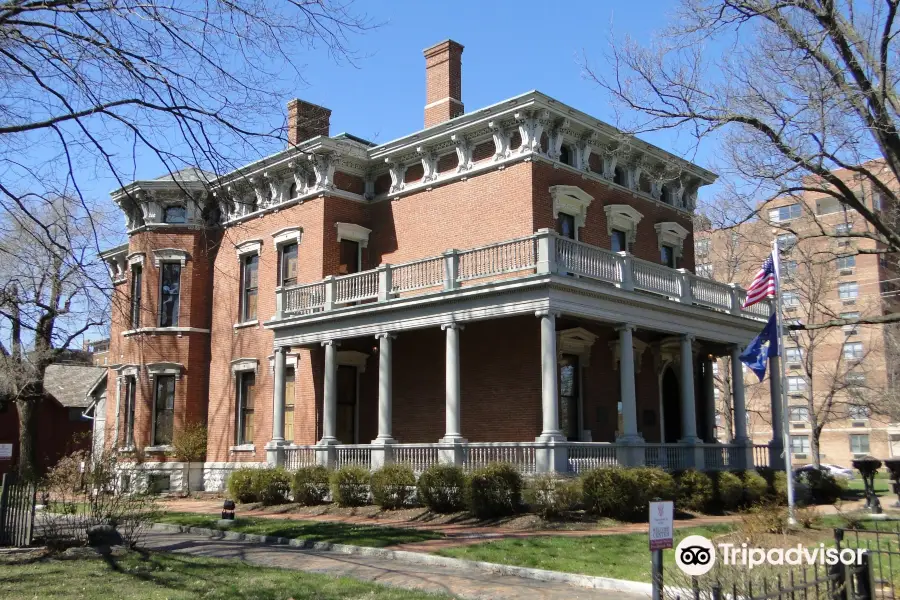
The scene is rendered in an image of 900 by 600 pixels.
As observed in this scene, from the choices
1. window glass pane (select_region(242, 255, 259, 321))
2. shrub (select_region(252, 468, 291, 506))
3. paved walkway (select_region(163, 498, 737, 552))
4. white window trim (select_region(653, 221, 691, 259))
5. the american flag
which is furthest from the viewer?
window glass pane (select_region(242, 255, 259, 321))

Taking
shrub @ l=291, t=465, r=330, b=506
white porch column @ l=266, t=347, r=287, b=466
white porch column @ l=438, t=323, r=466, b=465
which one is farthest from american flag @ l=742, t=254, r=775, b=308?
white porch column @ l=266, t=347, r=287, b=466

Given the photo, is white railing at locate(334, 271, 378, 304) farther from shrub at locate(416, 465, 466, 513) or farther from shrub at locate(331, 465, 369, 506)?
shrub at locate(416, 465, 466, 513)

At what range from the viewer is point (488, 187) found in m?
22.5

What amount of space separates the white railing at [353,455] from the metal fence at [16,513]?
855 cm

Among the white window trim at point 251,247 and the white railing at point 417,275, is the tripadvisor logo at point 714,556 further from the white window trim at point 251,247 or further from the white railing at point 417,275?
the white window trim at point 251,247

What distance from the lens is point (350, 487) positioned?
65.6 feet

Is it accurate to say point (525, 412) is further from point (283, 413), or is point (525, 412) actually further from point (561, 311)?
point (283, 413)

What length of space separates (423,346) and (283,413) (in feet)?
15.1

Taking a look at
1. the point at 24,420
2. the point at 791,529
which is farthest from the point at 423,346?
the point at 24,420

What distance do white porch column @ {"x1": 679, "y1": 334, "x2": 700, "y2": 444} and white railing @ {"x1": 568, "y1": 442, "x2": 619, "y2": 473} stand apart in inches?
119

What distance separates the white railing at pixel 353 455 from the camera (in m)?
21.4

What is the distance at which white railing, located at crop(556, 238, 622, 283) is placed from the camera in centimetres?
1875

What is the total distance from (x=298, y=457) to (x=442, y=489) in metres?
6.64

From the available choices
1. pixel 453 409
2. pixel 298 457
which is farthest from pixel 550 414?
pixel 298 457
